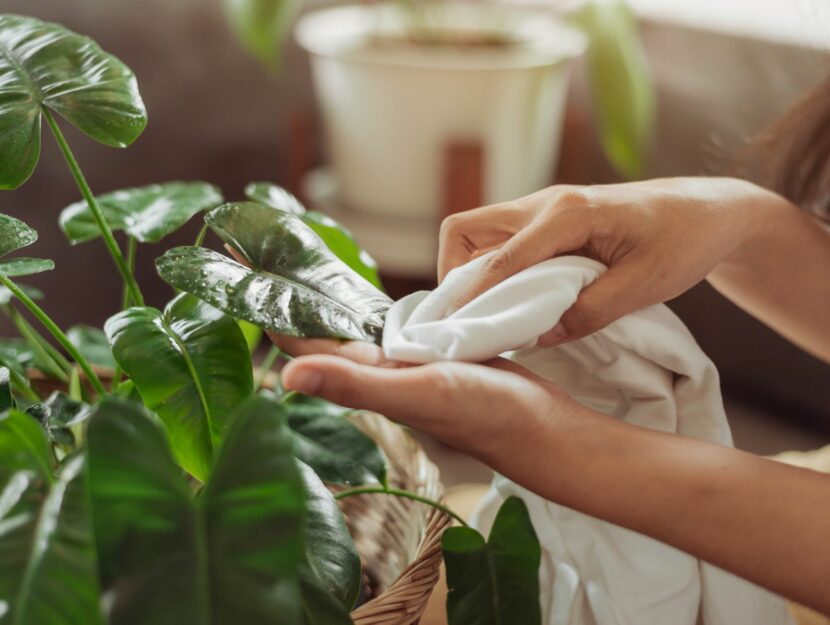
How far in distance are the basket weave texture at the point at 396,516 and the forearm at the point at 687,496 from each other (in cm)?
15

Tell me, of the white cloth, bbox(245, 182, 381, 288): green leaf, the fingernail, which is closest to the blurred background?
bbox(245, 182, 381, 288): green leaf

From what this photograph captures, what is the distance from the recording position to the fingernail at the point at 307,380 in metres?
0.48

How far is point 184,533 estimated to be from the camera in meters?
0.43

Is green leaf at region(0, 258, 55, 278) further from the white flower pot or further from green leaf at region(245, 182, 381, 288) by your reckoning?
the white flower pot

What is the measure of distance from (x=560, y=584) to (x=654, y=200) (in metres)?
0.29

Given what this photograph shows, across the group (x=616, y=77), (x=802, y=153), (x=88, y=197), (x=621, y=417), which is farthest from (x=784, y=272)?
(x=616, y=77)

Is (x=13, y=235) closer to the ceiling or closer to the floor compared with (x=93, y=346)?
closer to the ceiling

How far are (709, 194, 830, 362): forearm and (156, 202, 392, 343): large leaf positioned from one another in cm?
35

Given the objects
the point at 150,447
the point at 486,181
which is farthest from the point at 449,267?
the point at 486,181

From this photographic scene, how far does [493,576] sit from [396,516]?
18 centimetres

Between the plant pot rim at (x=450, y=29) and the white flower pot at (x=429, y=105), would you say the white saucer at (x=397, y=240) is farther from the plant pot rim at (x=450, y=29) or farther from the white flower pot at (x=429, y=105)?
the plant pot rim at (x=450, y=29)

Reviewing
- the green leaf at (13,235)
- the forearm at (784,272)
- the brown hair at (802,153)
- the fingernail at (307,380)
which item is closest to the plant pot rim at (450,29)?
the brown hair at (802,153)

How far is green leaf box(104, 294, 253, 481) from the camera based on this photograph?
58 centimetres

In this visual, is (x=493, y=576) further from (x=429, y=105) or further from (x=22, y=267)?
(x=429, y=105)
